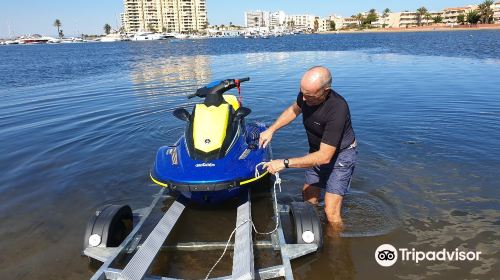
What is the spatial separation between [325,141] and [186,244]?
209 cm

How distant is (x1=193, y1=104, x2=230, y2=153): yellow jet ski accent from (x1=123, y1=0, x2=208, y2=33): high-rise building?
18997 cm

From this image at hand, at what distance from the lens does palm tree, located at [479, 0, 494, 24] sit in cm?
11491

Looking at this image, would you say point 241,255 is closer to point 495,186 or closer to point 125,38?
point 495,186

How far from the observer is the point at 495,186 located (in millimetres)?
6301

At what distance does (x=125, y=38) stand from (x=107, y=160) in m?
157

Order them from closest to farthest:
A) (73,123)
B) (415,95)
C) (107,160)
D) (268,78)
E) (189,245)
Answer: (189,245) → (107,160) → (73,123) → (415,95) → (268,78)

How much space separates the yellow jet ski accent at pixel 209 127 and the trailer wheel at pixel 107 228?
1.28m

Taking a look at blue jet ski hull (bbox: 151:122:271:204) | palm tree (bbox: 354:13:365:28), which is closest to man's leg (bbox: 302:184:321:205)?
blue jet ski hull (bbox: 151:122:271:204)

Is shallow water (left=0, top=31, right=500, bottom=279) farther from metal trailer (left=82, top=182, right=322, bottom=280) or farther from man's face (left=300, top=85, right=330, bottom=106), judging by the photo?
man's face (left=300, top=85, right=330, bottom=106)

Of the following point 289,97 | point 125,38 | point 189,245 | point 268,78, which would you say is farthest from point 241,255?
point 125,38

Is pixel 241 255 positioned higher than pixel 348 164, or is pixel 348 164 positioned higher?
pixel 348 164

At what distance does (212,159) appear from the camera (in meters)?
4.99

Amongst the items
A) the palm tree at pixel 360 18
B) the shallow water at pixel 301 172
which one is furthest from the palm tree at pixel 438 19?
the shallow water at pixel 301 172

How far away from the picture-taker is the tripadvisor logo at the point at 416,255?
4488 millimetres
